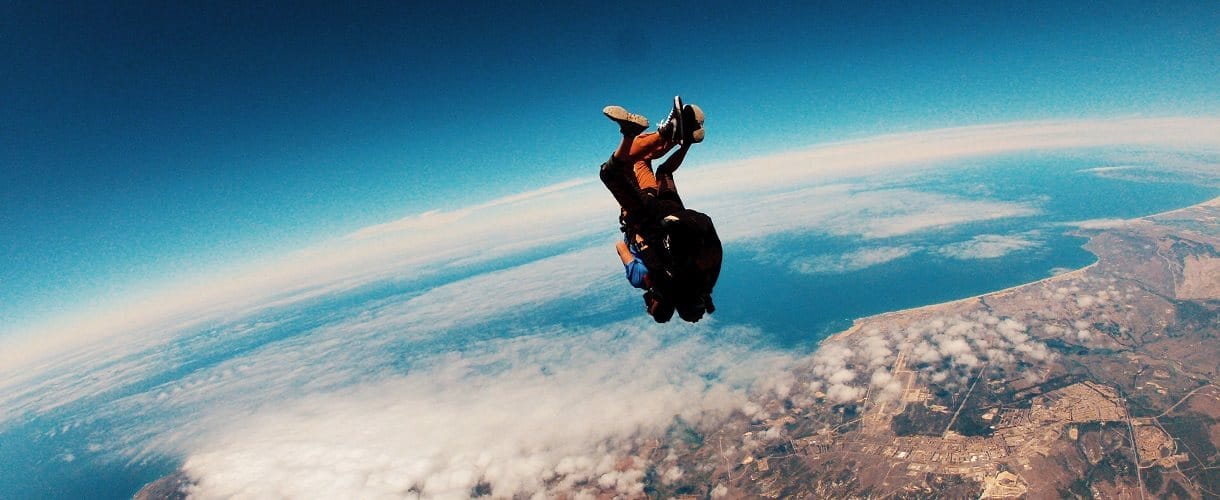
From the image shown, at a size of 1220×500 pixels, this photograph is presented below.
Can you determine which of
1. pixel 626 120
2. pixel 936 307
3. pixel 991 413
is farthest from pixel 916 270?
pixel 626 120

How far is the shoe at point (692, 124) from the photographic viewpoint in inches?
125

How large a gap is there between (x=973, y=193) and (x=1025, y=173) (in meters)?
60.1

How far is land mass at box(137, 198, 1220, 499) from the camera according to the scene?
32.2 m

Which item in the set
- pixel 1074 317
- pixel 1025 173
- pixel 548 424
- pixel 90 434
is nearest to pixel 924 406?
pixel 1074 317

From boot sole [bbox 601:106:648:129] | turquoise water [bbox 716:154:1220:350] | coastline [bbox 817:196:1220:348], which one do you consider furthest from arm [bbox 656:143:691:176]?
turquoise water [bbox 716:154:1220:350]

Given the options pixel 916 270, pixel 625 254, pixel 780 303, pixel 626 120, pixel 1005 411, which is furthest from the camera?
pixel 916 270

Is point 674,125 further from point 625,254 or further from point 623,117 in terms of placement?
point 625,254

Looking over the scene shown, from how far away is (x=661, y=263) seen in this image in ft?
12.8

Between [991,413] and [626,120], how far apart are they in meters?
55.6

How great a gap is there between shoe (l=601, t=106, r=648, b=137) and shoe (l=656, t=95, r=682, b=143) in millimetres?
185

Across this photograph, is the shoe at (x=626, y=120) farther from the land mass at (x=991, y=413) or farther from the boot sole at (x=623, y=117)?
the land mass at (x=991, y=413)

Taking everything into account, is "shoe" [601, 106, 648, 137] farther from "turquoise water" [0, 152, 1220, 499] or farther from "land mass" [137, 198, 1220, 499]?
"turquoise water" [0, 152, 1220, 499]

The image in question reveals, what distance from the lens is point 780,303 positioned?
91.9 metres

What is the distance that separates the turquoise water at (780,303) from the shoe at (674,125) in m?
72.0
